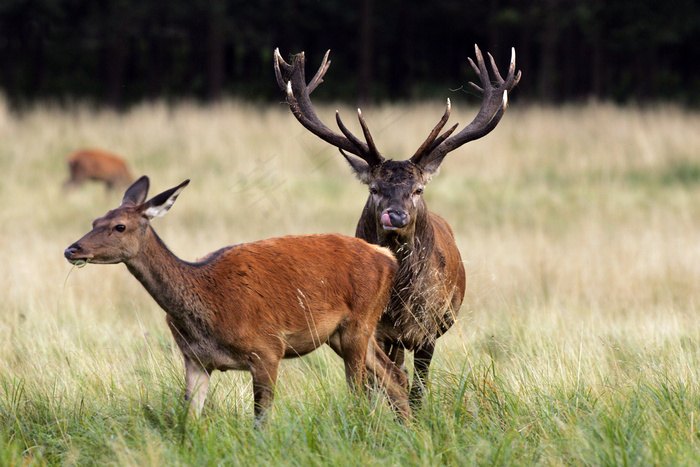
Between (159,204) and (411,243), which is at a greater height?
(159,204)

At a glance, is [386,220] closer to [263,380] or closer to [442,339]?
[442,339]

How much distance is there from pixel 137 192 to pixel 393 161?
150 centimetres

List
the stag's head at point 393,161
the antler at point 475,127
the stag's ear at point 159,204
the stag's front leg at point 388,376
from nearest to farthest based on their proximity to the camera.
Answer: the stag's ear at point 159,204
the stag's front leg at point 388,376
the stag's head at point 393,161
the antler at point 475,127

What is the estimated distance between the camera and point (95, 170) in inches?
556

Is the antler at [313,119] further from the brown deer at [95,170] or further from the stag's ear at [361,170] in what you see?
the brown deer at [95,170]

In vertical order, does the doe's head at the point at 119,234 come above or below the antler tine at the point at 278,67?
below

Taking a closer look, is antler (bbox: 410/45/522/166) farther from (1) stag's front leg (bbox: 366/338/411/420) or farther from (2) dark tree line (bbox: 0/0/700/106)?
(2) dark tree line (bbox: 0/0/700/106)

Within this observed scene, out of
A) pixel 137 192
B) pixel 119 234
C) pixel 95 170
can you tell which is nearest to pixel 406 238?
pixel 137 192

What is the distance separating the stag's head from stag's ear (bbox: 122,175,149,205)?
1.22 meters

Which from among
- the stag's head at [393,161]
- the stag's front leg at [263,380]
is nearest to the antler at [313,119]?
the stag's head at [393,161]

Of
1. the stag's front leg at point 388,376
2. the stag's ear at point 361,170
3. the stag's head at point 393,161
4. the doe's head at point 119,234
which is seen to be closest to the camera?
the doe's head at point 119,234

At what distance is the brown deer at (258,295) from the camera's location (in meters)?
4.03

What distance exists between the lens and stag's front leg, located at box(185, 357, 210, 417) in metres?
4.08

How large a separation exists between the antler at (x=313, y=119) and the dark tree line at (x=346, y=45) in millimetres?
17193
